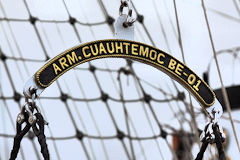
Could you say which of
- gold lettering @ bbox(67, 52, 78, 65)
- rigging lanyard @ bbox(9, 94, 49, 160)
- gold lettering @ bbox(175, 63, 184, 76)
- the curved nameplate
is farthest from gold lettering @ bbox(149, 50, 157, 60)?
rigging lanyard @ bbox(9, 94, 49, 160)

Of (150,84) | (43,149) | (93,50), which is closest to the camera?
(43,149)

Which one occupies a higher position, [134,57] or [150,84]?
[150,84]

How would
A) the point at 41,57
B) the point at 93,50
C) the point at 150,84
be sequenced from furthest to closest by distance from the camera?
1. the point at 150,84
2. the point at 41,57
3. the point at 93,50

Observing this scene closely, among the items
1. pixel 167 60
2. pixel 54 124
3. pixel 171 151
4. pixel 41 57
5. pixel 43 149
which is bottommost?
pixel 43 149

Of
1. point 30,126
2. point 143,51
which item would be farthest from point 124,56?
point 30,126

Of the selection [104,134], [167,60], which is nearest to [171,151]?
[104,134]

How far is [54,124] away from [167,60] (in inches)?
213

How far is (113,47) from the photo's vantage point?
2732 mm

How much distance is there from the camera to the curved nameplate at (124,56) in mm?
2594

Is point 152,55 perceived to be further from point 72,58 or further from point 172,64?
point 72,58

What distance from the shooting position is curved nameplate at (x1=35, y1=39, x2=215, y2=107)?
2.59 metres

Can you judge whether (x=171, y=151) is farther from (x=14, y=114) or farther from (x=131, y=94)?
(x=14, y=114)

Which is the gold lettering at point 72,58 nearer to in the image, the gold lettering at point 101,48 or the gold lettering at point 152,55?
the gold lettering at point 101,48

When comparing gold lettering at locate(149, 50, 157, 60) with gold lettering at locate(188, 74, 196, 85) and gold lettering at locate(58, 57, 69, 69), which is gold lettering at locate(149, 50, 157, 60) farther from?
gold lettering at locate(58, 57, 69, 69)
